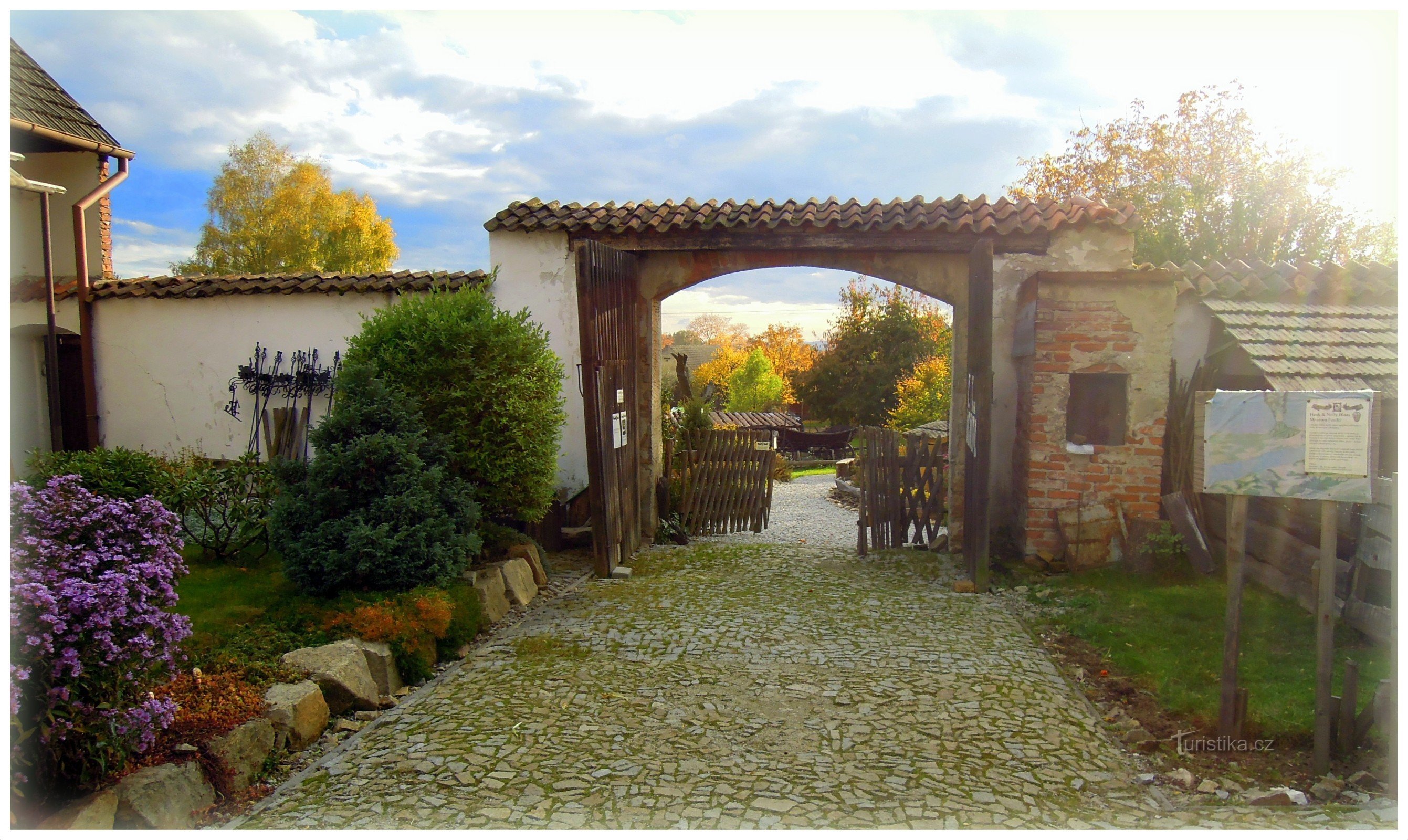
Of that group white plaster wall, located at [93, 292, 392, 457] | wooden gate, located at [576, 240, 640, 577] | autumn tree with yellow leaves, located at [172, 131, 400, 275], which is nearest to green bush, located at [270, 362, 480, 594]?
wooden gate, located at [576, 240, 640, 577]

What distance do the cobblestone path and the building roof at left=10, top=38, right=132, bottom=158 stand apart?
9296 mm

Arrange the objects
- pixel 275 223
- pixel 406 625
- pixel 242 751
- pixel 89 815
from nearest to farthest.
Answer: pixel 89 815 → pixel 242 751 → pixel 406 625 → pixel 275 223

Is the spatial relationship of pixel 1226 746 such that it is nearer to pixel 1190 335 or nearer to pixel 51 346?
pixel 1190 335

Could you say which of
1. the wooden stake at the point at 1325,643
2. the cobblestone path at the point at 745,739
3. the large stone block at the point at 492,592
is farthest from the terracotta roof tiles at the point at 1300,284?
the large stone block at the point at 492,592

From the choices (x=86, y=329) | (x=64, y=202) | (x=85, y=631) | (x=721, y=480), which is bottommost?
(x=721, y=480)

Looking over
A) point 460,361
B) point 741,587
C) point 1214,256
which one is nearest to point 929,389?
point 1214,256

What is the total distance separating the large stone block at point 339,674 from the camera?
4.14 meters

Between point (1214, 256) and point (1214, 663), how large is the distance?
61.4 feet

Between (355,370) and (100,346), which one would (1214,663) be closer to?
(355,370)

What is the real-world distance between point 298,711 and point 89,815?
106cm

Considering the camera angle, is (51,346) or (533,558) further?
(51,346)

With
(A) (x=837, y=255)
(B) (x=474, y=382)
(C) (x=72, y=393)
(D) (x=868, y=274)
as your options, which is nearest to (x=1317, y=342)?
(D) (x=868, y=274)

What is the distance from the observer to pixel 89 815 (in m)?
2.74

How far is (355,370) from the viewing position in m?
5.77
